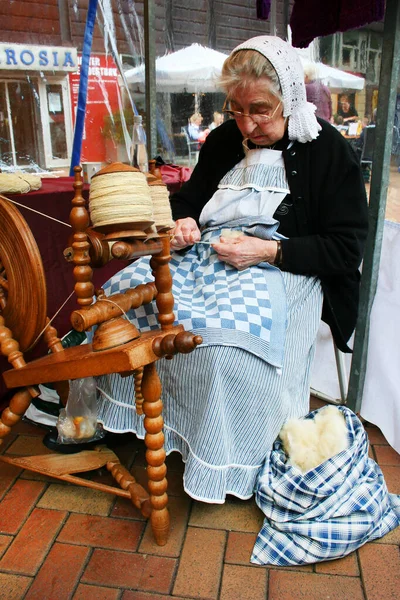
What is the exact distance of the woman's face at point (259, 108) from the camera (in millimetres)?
1767

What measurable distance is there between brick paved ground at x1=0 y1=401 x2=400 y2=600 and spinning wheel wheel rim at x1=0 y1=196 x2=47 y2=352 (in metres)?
0.61

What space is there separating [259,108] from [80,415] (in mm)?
1295

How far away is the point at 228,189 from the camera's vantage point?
201 cm

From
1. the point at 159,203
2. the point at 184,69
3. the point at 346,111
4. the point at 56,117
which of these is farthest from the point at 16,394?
the point at 184,69

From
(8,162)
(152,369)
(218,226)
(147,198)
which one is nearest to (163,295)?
(152,369)

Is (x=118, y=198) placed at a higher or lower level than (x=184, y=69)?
lower

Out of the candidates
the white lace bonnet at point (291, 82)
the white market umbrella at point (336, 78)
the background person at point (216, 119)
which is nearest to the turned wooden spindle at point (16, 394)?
the white lace bonnet at point (291, 82)

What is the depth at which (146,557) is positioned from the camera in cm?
158

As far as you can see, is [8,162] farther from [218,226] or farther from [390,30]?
[390,30]

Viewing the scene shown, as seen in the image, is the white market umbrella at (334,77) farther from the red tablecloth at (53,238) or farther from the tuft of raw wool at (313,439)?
the tuft of raw wool at (313,439)

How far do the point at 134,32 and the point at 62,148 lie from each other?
1367 millimetres

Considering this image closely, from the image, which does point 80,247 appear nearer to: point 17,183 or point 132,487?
point 132,487

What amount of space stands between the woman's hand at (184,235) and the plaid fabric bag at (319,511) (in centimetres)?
84

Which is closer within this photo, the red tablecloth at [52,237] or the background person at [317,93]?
the red tablecloth at [52,237]
